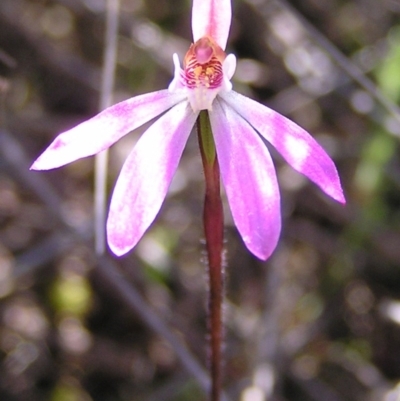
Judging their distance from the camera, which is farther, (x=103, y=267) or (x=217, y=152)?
(x=103, y=267)

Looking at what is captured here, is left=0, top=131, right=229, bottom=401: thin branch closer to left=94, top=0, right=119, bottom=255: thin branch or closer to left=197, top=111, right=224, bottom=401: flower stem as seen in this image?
left=94, top=0, right=119, bottom=255: thin branch

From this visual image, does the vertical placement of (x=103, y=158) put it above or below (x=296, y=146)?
above

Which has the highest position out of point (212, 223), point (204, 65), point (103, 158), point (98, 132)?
point (103, 158)

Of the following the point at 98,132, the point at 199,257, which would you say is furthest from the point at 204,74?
the point at 199,257

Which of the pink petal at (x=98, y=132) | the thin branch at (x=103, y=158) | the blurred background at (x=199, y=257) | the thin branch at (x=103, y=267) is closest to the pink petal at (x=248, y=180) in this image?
the pink petal at (x=98, y=132)

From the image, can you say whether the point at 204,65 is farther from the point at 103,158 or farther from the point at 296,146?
the point at 103,158

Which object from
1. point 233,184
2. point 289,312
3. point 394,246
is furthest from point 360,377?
point 233,184

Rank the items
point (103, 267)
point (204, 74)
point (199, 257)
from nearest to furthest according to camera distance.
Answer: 1. point (204, 74)
2. point (103, 267)
3. point (199, 257)

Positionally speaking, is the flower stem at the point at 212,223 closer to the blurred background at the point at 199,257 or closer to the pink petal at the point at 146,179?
the pink petal at the point at 146,179
